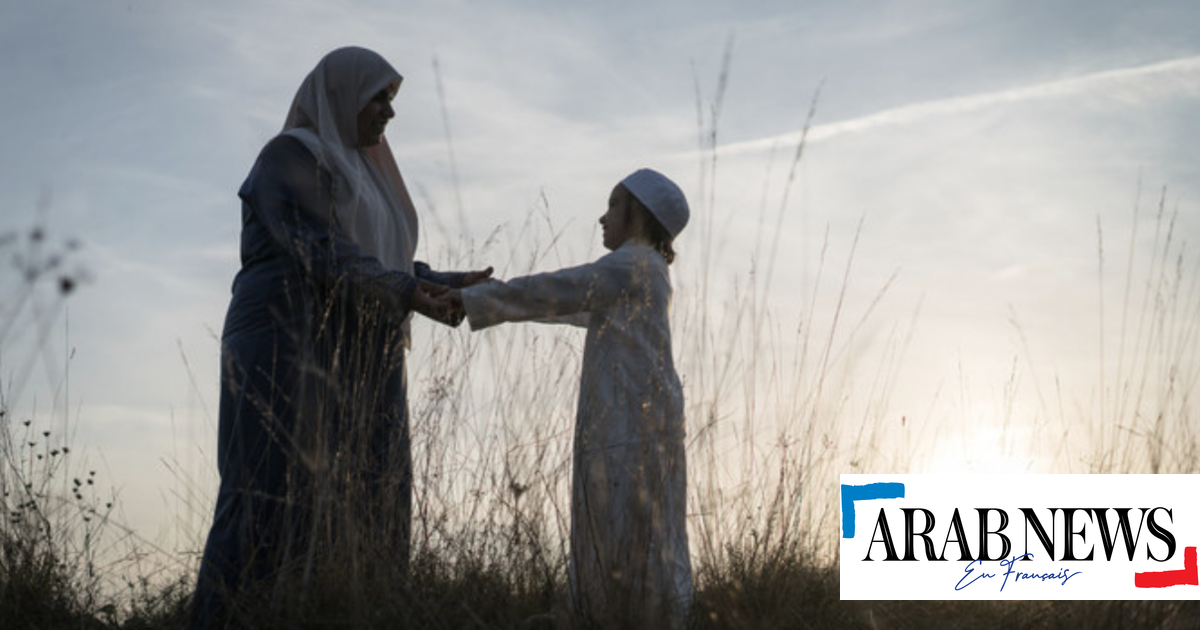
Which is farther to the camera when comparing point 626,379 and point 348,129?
point 348,129

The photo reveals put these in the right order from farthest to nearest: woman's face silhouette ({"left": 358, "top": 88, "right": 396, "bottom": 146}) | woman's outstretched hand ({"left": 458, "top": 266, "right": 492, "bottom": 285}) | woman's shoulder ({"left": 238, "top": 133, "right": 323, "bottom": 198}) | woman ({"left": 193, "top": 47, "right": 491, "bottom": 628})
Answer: woman's outstretched hand ({"left": 458, "top": 266, "right": 492, "bottom": 285}), woman's face silhouette ({"left": 358, "top": 88, "right": 396, "bottom": 146}), woman's shoulder ({"left": 238, "top": 133, "right": 323, "bottom": 198}), woman ({"left": 193, "top": 47, "right": 491, "bottom": 628})

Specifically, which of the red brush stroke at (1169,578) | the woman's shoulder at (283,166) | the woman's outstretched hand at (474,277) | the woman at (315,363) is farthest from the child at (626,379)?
the red brush stroke at (1169,578)

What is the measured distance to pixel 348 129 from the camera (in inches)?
141

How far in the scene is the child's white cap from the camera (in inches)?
142

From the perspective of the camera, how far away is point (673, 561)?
3.24m

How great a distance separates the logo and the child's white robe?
677mm

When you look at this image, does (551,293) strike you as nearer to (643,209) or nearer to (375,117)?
(643,209)

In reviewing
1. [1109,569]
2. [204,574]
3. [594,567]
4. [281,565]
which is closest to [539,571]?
[594,567]

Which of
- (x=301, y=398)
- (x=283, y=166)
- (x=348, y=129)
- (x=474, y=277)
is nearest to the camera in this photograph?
→ (x=301, y=398)

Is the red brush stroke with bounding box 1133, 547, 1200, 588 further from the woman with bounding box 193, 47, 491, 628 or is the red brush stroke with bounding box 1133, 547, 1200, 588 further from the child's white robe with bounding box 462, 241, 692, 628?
the woman with bounding box 193, 47, 491, 628

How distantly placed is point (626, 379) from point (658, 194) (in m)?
0.58

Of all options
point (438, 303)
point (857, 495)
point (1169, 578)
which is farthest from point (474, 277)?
point (1169, 578)

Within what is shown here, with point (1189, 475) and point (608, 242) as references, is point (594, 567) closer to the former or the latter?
point (608, 242)

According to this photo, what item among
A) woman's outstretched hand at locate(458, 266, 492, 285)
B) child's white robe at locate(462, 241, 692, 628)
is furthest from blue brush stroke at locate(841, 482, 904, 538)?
woman's outstretched hand at locate(458, 266, 492, 285)
